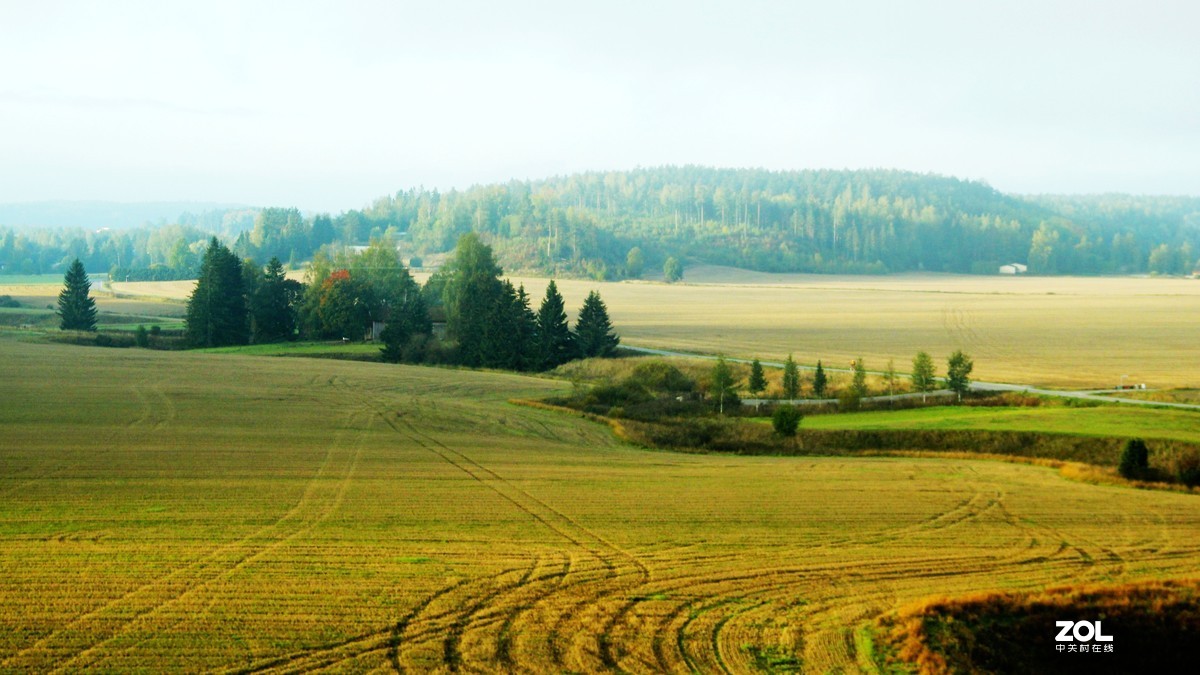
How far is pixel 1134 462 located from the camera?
33219 mm

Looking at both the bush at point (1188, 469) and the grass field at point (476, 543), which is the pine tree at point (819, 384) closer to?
the grass field at point (476, 543)

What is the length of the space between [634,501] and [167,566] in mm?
12224

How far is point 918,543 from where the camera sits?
920 inches

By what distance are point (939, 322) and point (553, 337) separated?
40521 mm

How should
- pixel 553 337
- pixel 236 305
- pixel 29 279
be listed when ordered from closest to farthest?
pixel 553 337 → pixel 236 305 → pixel 29 279

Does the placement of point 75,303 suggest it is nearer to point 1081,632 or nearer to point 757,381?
point 757,381

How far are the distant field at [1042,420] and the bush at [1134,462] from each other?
14.5ft

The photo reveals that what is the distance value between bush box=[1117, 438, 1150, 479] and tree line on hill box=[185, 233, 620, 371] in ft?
143

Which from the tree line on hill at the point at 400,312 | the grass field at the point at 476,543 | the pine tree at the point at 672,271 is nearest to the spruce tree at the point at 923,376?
the grass field at the point at 476,543

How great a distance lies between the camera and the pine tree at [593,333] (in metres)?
73.7

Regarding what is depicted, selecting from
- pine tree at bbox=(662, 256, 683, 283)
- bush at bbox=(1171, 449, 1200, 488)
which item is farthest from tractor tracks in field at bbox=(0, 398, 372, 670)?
pine tree at bbox=(662, 256, 683, 283)

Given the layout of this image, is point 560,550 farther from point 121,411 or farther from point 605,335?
point 605,335

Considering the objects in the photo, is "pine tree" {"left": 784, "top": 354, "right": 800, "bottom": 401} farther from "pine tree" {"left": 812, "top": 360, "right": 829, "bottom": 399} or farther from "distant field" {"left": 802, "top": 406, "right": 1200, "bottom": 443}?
"distant field" {"left": 802, "top": 406, "right": 1200, "bottom": 443}

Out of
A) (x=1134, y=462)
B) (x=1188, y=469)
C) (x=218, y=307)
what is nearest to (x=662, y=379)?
(x=1134, y=462)
